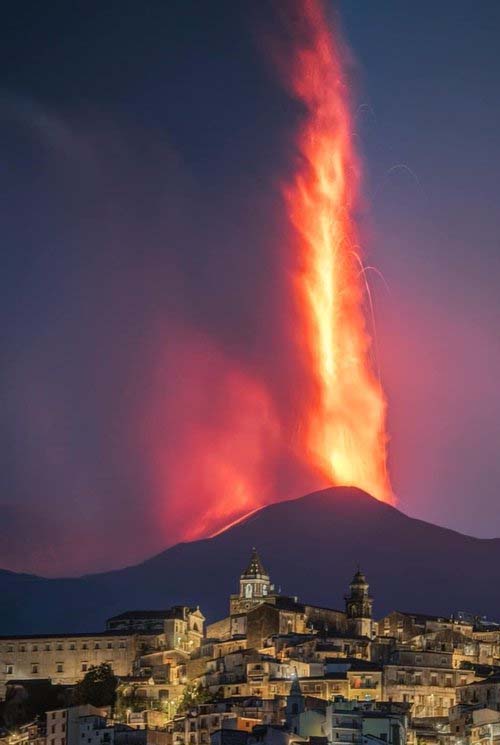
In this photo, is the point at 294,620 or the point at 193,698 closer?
the point at 193,698

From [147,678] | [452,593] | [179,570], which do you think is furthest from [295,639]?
[179,570]

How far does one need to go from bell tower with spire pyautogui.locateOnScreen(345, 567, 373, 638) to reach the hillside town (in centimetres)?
9

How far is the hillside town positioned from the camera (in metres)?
80.1

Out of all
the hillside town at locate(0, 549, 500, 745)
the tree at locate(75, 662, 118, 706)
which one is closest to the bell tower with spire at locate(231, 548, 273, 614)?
the hillside town at locate(0, 549, 500, 745)

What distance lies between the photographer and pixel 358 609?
10512 centimetres

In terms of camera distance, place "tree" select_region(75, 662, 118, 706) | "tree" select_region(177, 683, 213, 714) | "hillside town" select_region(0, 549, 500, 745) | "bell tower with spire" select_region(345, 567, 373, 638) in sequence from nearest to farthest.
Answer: "hillside town" select_region(0, 549, 500, 745), "tree" select_region(177, 683, 213, 714), "tree" select_region(75, 662, 118, 706), "bell tower with spire" select_region(345, 567, 373, 638)

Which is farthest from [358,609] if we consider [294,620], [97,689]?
[97,689]

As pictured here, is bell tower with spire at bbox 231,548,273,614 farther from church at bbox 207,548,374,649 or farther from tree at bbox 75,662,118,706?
tree at bbox 75,662,118,706

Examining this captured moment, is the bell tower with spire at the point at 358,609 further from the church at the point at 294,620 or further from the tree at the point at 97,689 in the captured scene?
the tree at the point at 97,689

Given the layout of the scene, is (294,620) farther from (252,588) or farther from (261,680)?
(252,588)

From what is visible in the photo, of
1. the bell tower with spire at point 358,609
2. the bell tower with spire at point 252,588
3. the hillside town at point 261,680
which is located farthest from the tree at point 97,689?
the bell tower with spire at point 252,588

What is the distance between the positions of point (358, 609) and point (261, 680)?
52.2 ft

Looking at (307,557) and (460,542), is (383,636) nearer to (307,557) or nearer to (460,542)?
(307,557)

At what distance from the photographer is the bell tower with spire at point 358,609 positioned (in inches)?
4090
